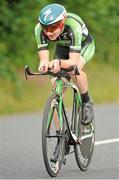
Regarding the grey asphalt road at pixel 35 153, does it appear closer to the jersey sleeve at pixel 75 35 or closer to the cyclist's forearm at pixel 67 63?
the cyclist's forearm at pixel 67 63

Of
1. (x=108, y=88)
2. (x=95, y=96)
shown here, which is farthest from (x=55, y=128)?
(x=108, y=88)

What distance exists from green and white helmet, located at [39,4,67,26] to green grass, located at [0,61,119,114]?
10.3 metres

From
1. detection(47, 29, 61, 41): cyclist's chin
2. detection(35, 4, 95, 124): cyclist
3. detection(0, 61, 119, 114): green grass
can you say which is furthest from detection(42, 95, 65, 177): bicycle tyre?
detection(0, 61, 119, 114): green grass

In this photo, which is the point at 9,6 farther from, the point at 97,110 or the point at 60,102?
the point at 60,102

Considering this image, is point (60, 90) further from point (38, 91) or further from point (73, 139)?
point (38, 91)

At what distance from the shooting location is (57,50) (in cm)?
945

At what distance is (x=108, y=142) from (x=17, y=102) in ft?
29.1

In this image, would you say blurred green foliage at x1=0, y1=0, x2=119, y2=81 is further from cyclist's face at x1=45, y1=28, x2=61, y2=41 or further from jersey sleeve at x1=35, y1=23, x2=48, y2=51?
cyclist's face at x1=45, y1=28, x2=61, y2=41

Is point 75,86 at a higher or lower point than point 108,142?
higher

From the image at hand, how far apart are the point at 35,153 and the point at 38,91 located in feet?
38.7

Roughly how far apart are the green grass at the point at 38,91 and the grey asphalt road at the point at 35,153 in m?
3.38

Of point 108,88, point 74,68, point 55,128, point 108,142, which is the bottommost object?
point 108,88

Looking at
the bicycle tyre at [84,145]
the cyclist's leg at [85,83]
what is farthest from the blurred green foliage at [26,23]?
the cyclist's leg at [85,83]

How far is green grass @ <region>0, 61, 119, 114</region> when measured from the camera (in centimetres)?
2025
